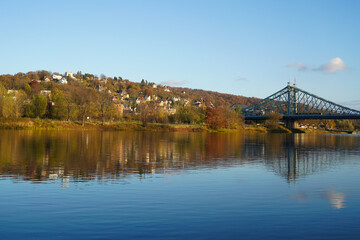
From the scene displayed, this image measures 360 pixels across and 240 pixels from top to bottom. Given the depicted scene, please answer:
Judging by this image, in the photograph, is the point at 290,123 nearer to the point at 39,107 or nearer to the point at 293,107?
the point at 293,107

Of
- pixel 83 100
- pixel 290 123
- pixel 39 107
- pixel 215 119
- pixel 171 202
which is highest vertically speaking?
pixel 83 100

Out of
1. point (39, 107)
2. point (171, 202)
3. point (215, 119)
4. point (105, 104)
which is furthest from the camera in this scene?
point (215, 119)

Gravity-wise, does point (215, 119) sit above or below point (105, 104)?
below

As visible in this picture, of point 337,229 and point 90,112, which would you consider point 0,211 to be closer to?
point 337,229

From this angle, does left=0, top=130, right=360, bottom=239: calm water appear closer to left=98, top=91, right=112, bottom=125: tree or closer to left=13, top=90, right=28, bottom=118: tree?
left=13, top=90, right=28, bottom=118: tree

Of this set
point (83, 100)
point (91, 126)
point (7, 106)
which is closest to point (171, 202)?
point (7, 106)

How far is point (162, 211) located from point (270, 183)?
774 cm

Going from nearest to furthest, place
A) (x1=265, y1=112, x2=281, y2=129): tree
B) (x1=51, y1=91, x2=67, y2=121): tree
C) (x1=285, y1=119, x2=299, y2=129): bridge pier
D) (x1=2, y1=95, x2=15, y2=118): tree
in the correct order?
1. (x1=2, y1=95, x2=15, y2=118): tree
2. (x1=51, y1=91, x2=67, y2=121): tree
3. (x1=265, y1=112, x2=281, y2=129): tree
4. (x1=285, y1=119, x2=299, y2=129): bridge pier

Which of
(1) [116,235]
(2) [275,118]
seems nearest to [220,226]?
(1) [116,235]

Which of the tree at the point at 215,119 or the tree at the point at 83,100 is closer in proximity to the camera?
the tree at the point at 83,100

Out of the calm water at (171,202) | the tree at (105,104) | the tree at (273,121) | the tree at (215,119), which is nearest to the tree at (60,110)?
the tree at (105,104)

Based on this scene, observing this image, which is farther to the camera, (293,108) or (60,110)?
(293,108)

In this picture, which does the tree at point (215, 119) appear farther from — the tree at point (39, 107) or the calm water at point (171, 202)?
the calm water at point (171, 202)

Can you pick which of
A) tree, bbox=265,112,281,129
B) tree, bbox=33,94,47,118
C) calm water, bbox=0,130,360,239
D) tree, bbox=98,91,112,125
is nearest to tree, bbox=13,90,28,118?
tree, bbox=33,94,47,118
